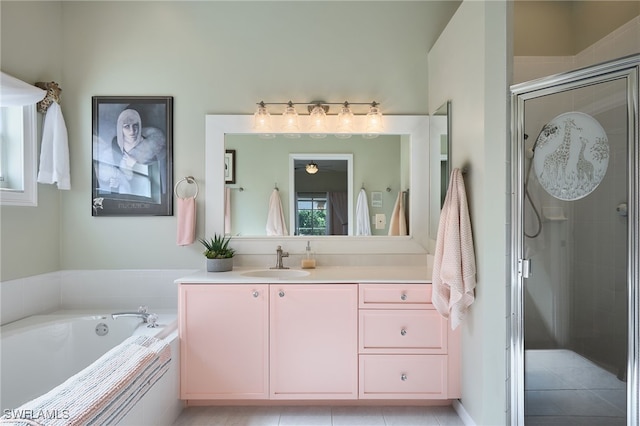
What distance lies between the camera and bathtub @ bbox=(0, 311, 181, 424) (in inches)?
81.6

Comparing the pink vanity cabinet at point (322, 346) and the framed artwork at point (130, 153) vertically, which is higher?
the framed artwork at point (130, 153)

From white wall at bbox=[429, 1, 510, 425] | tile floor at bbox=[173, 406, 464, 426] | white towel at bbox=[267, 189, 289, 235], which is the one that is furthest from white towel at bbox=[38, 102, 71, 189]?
white wall at bbox=[429, 1, 510, 425]

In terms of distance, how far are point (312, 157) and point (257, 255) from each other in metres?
0.85

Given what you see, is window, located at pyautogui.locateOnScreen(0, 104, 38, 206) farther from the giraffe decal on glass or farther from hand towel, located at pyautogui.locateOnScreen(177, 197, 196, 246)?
the giraffe decal on glass

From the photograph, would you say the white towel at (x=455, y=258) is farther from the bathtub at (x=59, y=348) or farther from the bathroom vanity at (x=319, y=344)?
the bathtub at (x=59, y=348)

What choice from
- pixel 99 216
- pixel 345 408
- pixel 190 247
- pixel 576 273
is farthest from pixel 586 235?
pixel 99 216

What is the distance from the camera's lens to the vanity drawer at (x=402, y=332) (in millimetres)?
2270

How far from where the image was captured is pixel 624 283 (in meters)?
1.62

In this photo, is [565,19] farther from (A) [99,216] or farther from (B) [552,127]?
(A) [99,216]

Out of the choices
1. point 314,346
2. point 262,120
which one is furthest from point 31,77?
point 314,346

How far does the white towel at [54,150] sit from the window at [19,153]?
0.06 meters

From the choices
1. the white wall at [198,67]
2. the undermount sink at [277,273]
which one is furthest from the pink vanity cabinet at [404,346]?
the white wall at [198,67]

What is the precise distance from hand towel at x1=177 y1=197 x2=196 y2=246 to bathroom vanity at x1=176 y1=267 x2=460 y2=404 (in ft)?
1.75

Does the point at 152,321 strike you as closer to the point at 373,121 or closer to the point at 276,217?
the point at 276,217
